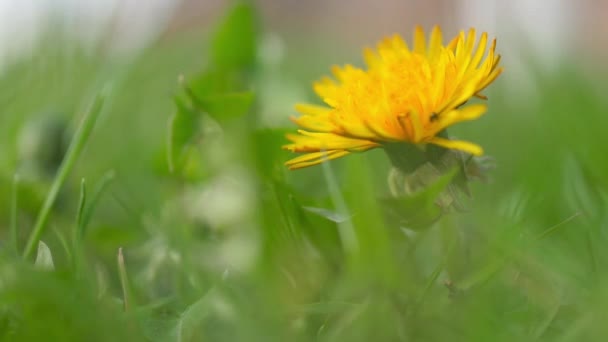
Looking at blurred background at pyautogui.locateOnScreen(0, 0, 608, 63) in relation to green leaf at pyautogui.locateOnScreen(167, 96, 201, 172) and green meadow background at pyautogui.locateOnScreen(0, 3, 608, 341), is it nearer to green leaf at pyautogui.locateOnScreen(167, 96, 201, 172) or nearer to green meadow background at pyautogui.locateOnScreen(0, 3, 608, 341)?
green meadow background at pyautogui.locateOnScreen(0, 3, 608, 341)

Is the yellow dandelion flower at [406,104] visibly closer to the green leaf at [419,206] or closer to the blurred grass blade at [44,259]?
the green leaf at [419,206]

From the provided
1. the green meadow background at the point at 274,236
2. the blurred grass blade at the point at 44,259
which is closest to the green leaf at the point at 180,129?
the green meadow background at the point at 274,236

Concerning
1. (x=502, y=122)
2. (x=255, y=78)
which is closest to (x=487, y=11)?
(x=502, y=122)

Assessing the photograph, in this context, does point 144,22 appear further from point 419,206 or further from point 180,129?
point 419,206

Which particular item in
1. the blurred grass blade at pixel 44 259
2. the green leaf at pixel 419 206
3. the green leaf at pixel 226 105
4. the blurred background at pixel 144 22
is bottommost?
the blurred background at pixel 144 22

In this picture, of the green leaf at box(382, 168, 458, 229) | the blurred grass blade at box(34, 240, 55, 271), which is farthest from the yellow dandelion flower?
the blurred grass blade at box(34, 240, 55, 271)

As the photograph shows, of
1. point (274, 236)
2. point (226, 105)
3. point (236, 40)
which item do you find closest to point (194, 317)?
point (274, 236)
